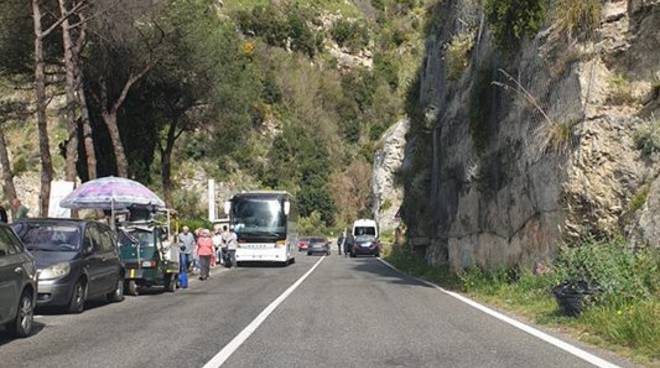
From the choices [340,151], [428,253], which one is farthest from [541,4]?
[340,151]

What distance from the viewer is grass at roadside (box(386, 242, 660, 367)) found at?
912cm

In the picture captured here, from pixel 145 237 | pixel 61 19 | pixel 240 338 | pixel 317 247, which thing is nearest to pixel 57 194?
pixel 145 237

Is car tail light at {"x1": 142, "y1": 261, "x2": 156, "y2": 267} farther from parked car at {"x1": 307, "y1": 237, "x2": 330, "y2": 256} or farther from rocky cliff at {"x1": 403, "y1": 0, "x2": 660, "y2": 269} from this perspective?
parked car at {"x1": 307, "y1": 237, "x2": 330, "y2": 256}

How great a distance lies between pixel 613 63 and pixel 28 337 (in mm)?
12343

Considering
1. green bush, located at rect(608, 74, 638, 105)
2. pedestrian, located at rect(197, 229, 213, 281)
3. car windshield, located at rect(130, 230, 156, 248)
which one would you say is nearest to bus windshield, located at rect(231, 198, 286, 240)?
pedestrian, located at rect(197, 229, 213, 281)

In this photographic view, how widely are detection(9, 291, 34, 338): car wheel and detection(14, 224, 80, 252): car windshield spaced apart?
3.26 m

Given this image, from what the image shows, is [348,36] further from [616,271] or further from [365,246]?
[616,271]

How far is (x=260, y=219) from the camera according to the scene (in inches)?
1364

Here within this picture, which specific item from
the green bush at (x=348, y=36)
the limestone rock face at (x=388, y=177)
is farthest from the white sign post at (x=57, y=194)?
the green bush at (x=348, y=36)

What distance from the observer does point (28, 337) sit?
10641mm

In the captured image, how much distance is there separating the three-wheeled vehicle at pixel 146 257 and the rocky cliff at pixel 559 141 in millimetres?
8471

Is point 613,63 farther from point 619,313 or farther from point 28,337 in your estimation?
point 28,337

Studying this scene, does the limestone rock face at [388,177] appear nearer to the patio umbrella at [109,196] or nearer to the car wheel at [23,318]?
the patio umbrella at [109,196]

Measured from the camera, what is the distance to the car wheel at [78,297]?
44.2 feet
